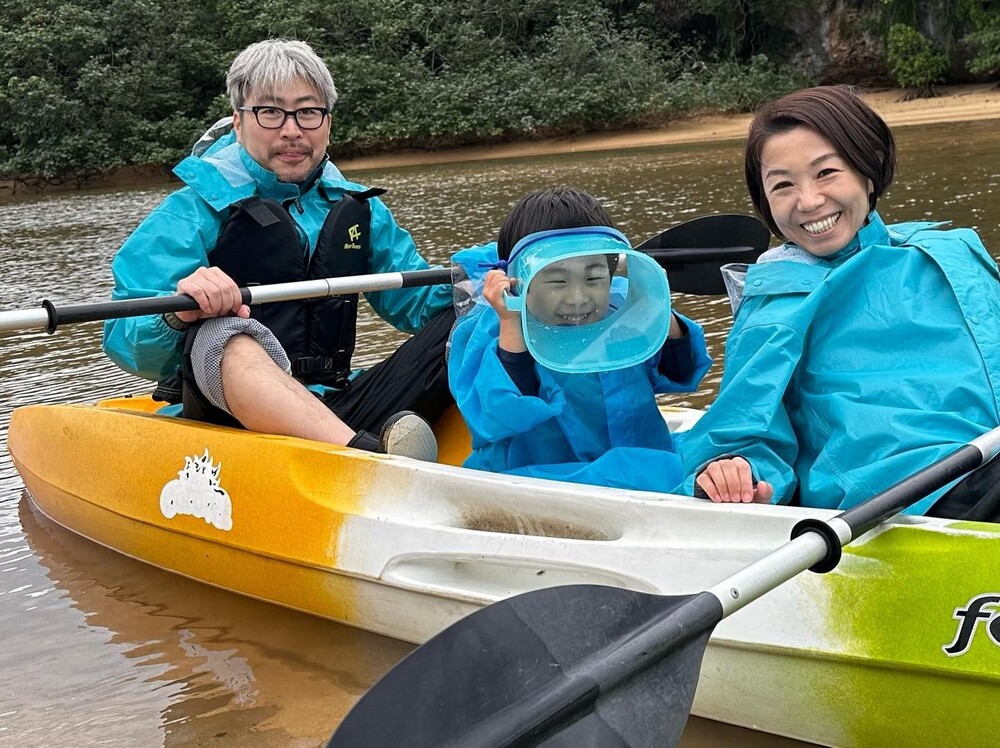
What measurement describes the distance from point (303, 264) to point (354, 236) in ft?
0.62

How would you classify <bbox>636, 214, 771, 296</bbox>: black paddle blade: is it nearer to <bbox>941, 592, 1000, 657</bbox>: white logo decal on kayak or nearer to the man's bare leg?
the man's bare leg

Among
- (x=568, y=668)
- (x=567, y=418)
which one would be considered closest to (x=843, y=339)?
(x=567, y=418)

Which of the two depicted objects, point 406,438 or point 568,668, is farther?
point 406,438

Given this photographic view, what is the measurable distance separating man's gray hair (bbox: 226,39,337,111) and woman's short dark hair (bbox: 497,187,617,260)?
2.94ft

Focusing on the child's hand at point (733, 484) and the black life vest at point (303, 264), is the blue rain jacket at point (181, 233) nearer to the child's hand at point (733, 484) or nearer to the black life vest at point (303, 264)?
the black life vest at point (303, 264)

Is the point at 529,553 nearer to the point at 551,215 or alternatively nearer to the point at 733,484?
the point at 733,484

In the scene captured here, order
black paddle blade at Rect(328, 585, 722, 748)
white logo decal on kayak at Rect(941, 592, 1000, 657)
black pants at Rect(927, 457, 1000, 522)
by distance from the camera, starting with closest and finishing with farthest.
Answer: black paddle blade at Rect(328, 585, 722, 748) < white logo decal on kayak at Rect(941, 592, 1000, 657) < black pants at Rect(927, 457, 1000, 522)

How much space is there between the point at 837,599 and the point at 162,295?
1.94 m

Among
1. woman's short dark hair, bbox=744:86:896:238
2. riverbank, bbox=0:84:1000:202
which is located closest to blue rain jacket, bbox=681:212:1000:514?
woman's short dark hair, bbox=744:86:896:238

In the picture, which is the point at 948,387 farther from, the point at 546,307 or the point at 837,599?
the point at 546,307

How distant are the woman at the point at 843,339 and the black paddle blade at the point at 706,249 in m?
1.11

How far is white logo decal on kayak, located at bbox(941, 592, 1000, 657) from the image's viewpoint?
1731 millimetres

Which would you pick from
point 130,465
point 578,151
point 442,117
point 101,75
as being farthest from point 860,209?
point 101,75

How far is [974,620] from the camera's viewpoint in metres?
1.75
